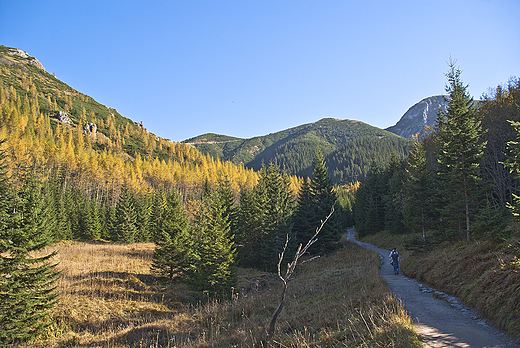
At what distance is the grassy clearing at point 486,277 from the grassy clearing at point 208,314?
2.47 m

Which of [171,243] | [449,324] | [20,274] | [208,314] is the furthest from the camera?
[171,243]

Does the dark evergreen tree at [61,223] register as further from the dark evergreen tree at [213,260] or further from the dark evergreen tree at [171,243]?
the dark evergreen tree at [213,260]

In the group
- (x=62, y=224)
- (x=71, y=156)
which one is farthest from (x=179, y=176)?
(x=62, y=224)

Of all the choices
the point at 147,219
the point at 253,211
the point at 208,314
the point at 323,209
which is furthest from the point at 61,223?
the point at 208,314

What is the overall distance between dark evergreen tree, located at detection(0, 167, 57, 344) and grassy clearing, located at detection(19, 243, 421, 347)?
0.91 meters

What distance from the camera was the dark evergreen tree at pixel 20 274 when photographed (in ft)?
32.6

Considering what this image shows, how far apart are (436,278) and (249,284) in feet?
53.1

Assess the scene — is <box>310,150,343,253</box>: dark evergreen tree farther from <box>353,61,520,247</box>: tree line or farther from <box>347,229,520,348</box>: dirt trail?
<box>347,229,520,348</box>: dirt trail

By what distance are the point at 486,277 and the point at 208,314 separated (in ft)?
36.8

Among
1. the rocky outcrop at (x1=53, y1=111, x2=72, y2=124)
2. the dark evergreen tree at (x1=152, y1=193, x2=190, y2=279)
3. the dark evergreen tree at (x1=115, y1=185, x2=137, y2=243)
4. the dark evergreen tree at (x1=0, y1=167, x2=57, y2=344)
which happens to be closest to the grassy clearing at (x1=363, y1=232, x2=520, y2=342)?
the dark evergreen tree at (x1=0, y1=167, x2=57, y2=344)

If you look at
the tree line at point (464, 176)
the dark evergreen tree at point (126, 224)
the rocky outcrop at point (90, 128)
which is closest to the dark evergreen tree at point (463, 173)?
the tree line at point (464, 176)

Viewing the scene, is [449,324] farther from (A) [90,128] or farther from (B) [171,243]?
(A) [90,128]

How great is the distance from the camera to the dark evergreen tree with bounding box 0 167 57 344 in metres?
9.93

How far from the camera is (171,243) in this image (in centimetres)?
2183
